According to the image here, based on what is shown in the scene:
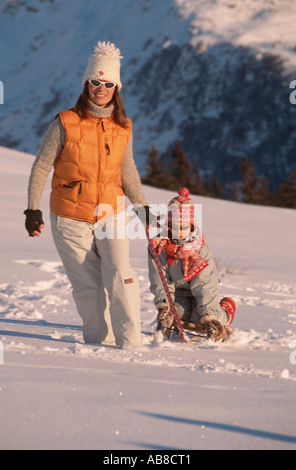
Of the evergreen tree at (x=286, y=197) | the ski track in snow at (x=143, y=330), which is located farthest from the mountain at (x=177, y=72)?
the ski track in snow at (x=143, y=330)

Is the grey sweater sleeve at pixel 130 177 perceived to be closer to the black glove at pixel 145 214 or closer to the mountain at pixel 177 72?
the black glove at pixel 145 214

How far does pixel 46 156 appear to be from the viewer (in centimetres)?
453

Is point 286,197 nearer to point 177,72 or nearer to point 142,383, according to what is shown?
point 142,383

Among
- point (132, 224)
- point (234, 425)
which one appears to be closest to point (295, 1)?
point (132, 224)

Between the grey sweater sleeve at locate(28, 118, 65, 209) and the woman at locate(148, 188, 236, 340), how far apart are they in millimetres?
895

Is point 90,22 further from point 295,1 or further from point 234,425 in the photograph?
point 234,425

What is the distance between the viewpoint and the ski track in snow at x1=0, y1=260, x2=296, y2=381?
4141mm

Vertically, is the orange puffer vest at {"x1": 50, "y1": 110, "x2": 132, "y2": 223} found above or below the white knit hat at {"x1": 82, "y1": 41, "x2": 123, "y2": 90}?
below

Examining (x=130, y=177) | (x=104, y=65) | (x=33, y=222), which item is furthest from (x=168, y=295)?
(x=104, y=65)

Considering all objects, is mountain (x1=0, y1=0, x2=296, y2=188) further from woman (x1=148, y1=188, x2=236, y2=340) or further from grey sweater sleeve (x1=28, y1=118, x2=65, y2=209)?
grey sweater sleeve (x1=28, y1=118, x2=65, y2=209)

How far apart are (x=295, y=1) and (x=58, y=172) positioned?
15357 centimetres

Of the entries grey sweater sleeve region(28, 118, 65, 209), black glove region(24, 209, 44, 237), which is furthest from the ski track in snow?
grey sweater sleeve region(28, 118, 65, 209)

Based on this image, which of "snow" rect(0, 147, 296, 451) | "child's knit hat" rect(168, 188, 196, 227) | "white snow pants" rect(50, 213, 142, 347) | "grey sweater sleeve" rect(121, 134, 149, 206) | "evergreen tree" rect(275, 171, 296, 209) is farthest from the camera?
"evergreen tree" rect(275, 171, 296, 209)

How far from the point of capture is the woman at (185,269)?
5.05m
